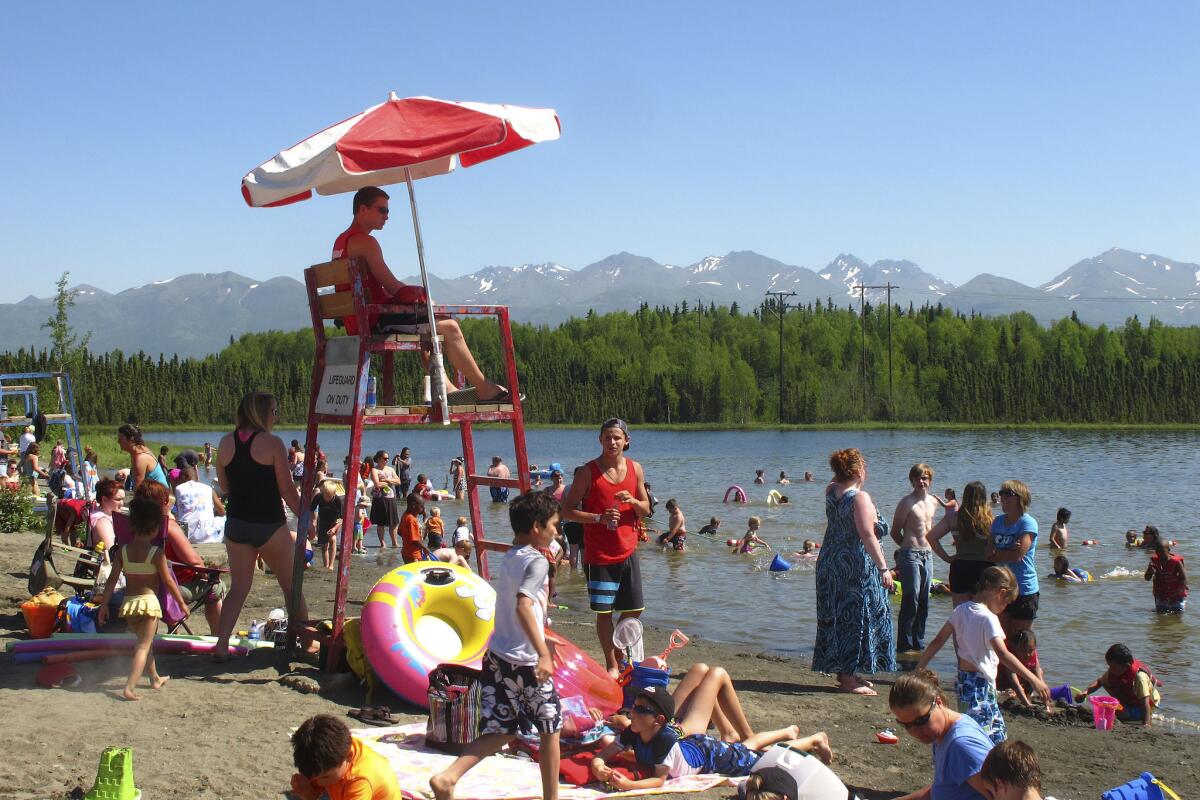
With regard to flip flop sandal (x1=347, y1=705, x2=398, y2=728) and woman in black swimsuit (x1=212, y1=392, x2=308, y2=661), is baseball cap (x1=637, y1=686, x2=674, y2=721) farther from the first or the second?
woman in black swimsuit (x1=212, y1=392, x2=308, y2=661)

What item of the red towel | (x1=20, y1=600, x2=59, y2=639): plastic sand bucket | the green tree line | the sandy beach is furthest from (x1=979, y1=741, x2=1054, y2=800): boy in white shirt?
the green tree line

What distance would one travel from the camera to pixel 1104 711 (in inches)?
322

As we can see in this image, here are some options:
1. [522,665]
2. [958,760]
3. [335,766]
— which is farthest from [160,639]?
[958,760]

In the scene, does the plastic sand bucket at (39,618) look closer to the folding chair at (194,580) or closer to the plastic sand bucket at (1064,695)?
the folding chair at (194,580)

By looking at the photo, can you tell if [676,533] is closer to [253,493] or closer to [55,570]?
[55,570]

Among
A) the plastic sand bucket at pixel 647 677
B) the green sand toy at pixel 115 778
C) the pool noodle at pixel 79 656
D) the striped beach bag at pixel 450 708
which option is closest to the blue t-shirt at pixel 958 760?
the plastic sand bucket at pixel 647 677

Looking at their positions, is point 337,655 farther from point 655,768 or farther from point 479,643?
point 655,768

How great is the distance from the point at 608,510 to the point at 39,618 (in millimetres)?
4329

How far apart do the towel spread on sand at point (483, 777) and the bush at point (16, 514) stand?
38.9 ft

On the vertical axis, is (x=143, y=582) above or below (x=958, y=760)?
above

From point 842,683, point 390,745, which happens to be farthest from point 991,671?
point 390,745

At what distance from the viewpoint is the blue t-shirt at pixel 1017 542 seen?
8.43m

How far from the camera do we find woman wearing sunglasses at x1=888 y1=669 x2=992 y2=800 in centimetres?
454

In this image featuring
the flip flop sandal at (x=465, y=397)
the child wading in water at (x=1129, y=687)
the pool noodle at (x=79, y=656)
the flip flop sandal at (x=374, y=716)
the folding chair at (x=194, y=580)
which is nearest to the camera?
the flip flop sandal at (x=374, y=716)
